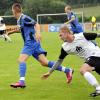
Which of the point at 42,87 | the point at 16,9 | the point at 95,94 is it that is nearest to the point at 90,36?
the point at 95,94

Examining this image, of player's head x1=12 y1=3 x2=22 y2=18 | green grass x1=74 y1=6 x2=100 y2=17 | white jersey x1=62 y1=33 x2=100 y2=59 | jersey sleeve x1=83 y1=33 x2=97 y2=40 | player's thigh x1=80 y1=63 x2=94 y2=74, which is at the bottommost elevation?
green grass x1=74 y1=6 x2=100 y2=17

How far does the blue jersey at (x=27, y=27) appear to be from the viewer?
10.5 meters

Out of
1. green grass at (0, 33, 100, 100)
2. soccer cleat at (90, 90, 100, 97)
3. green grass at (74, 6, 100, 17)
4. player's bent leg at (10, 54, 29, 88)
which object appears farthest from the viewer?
green grass at (74, 6, 100, 17)

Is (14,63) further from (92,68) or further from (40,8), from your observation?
(40,8)

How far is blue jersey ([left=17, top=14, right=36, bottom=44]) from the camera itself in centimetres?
1052

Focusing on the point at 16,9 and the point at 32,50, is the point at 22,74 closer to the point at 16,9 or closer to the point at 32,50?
the point at 32,50

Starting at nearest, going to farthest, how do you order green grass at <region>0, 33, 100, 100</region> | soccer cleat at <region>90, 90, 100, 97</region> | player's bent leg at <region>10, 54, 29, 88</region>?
soccer cleat at <region>90, 90, 100, 97</region> < green grass at <region>0, 33, 100, 100</region> < player's bent leg at <region>10, 54, 29, 88</region>

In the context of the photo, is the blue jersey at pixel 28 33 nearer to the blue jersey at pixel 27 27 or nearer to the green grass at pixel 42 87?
the blue jersey at pixel 27 27

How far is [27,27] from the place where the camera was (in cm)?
1061

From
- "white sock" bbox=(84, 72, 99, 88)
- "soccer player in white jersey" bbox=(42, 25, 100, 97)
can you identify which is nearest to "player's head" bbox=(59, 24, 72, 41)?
"soccer player in white jersey" bbox=(42, 25, 100, 97)

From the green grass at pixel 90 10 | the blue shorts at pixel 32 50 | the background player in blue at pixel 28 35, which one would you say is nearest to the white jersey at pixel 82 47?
the background player in blue at pixel 28 35

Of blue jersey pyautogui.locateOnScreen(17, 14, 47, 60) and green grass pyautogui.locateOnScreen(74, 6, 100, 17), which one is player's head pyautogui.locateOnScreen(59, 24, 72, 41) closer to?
blue jersey pyautogui.locateOnScreen(17, 14, 47, 60)

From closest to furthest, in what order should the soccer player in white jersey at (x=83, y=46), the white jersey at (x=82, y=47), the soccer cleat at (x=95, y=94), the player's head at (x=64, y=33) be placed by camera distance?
the soccer cleat at (x=95, y=94) < the soccer player in white jersey at (x=83, y=46) < the player's head at (x=64, y=33) < the white jersey at (x=82, y=47)

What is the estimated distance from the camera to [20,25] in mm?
10539
